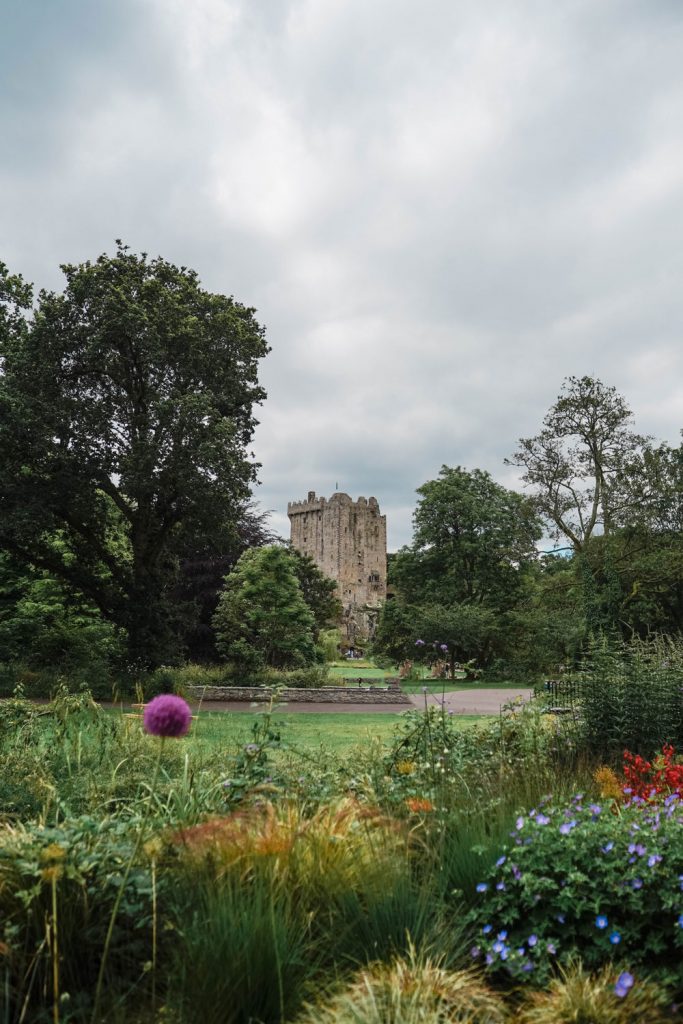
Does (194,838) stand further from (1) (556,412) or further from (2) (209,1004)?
(1) (556,412)

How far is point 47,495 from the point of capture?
16.9 m

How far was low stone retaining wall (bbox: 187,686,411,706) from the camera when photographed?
18484 mm

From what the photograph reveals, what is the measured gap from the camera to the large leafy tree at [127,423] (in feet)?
55.0

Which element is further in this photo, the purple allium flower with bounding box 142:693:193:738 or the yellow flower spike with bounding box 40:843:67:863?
the yellow flower spike with bounding box 40:843:67:863

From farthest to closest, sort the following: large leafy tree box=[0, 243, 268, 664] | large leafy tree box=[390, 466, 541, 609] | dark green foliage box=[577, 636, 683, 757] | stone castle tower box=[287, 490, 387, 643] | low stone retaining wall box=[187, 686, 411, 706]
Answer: stone castle tower box=[287, 490, 387, 643] < large leafy tree box=[390, 466, 541, 609] < low stone retaining wall box=[187, 686, 411, 706] < large leafy tree box=[0, 243, 268, 664] < dark green foliage box=[577, 636, 683, 757]

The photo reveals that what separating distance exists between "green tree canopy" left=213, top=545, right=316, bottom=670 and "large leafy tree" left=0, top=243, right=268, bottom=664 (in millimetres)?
3156

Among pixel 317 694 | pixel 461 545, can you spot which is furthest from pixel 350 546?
pixel 317 694

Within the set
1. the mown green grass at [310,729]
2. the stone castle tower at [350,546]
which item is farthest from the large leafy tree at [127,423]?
the stone castle tower at [350,546]

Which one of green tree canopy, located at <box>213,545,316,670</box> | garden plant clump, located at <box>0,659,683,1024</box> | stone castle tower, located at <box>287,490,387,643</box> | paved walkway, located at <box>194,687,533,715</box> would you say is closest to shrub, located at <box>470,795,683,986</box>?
garden plant clump, located at <box>0,659,683,1024</box>

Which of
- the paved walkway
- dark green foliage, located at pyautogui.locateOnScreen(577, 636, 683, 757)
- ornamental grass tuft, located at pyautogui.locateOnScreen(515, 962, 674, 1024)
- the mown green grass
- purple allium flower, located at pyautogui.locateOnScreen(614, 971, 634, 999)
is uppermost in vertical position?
dark green foliage, located at pyautogui.locateOnScreen(577, 636, 683, 757)

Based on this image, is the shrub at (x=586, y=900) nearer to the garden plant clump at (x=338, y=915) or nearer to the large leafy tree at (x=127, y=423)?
the garden plant clump at (x=338, y=915)

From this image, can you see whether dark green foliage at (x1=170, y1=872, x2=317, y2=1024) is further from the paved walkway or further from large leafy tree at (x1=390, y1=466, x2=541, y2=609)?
large leafy tree at (x1=390, y1=466, x2=541, y2=609)

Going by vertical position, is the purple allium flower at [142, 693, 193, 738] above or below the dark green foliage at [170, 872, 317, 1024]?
above

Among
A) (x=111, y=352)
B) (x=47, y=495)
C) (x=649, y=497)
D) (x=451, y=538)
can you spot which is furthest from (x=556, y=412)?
(x=47, y=495)
